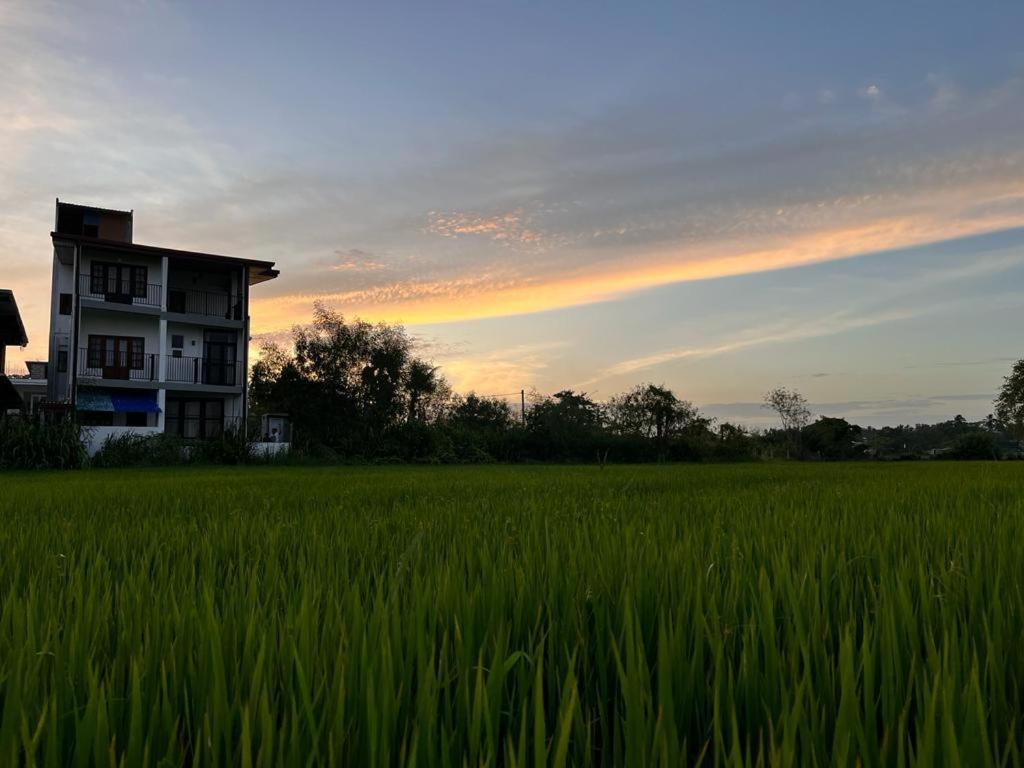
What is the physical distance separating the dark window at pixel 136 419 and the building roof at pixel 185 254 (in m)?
7.80

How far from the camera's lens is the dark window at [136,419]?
28766 mm

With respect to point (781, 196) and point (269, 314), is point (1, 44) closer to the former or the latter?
point (269, 314)

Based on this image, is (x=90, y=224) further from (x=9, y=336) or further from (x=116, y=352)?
(x=116, y=352)

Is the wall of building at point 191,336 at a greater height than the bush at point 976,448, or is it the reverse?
the wall of building at point 191,336

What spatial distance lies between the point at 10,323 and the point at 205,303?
8055 mm

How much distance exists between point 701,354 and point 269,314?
2239 cm

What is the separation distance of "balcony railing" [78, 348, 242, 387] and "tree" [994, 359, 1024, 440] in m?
56.5

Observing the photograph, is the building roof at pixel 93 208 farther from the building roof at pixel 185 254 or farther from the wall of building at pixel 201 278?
the wall of building at pixel 201 278

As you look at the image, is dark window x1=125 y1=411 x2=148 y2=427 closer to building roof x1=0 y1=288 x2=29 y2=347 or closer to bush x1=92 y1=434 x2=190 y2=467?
building roof x1=0 y1=288 x2=29 y2=347

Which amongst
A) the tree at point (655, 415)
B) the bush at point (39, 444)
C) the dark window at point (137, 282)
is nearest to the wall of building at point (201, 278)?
the dark window at point (137, 282)

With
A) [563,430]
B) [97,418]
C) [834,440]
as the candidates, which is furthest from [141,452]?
[834,440]

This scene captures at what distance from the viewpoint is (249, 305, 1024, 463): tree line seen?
29000 mm

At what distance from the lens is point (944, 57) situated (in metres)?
13.5

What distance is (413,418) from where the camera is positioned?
30.8 meters
